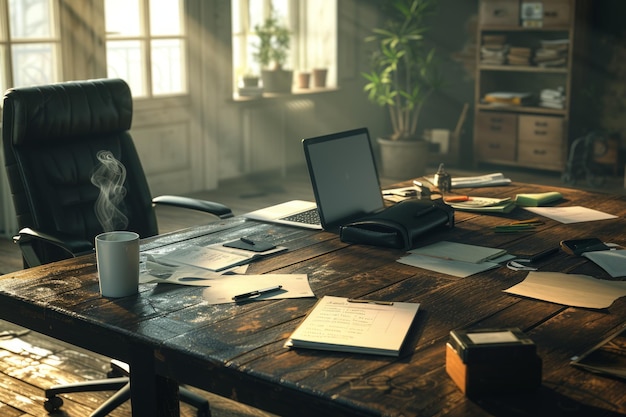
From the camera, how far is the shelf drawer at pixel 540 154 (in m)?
7.18

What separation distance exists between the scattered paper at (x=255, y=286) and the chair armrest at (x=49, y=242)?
590 mm

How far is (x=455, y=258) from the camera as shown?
2293 millimetres

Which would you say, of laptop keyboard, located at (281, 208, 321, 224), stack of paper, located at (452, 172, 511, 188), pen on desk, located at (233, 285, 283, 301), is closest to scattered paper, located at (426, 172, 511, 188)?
stack of paper, located at (452, 172, 511, 188)

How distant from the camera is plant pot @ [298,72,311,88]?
7.48m

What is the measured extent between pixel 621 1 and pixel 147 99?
3.90 m

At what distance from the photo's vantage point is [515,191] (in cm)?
323


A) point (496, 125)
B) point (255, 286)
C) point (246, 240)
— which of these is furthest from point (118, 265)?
point (496, 125)

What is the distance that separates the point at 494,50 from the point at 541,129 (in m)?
0.79

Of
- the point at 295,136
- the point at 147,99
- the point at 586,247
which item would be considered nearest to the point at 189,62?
the point at 147,99

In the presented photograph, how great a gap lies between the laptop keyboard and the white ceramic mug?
2.77 feet

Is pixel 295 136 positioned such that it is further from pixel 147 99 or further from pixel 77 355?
pixel 77 355

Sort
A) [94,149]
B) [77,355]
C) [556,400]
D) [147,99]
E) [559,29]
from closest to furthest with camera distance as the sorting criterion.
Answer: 1. [556,400]
2. [94,149]
3. [77,355]
4. [147,99]
5. [559,29]

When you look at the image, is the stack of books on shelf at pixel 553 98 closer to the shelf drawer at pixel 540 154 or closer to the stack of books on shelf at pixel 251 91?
the shelf drawer at pixel 540 154

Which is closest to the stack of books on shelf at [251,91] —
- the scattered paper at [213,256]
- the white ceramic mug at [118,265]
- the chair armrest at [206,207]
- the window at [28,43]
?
the window at [28,43]
